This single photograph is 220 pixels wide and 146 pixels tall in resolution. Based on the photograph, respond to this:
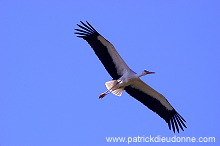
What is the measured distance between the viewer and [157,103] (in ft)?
63.3

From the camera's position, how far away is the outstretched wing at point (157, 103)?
63.1 feet

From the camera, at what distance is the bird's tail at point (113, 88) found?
18852mm

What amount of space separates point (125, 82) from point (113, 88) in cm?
41

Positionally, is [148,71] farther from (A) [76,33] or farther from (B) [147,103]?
(A) [76,33]

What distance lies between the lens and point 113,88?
18.9 m

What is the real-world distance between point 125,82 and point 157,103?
1.25 metres

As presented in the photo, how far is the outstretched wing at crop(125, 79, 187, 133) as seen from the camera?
19.2 metres

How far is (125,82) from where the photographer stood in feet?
61.5

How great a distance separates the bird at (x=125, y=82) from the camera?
1856 centimetres

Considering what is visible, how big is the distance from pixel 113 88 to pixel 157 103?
1398 mm

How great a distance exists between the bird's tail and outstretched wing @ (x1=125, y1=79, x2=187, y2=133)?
0.31 m

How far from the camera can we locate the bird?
60.9 ft

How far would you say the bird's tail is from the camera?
18.9 meters

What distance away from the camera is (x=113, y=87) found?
18844mm
